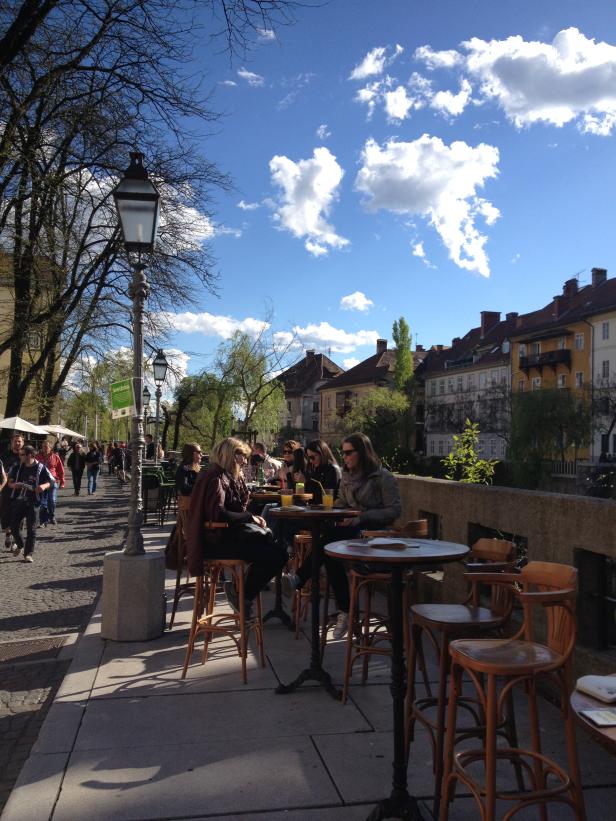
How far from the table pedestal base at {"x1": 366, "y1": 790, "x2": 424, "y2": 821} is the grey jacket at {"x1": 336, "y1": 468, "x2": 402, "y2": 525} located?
276 cm

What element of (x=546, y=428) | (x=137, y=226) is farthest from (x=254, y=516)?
(x=546, y=428)

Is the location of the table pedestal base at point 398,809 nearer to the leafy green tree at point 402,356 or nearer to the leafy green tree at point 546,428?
the leafy green tree at point 546,428

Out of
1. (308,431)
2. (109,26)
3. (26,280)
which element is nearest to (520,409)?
(26,280)

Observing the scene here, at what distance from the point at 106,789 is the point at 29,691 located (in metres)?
1.95

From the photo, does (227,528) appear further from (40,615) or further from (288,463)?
(288,463)

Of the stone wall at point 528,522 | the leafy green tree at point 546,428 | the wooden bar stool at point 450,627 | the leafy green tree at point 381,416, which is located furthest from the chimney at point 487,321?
the wooden bar stool at point 450,627

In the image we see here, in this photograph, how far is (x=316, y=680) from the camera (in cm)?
491

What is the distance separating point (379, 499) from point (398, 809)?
3.04m

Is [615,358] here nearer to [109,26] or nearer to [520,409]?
[520,409]

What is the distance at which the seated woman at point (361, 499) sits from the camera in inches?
229

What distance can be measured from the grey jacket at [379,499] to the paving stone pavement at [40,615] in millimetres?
2649

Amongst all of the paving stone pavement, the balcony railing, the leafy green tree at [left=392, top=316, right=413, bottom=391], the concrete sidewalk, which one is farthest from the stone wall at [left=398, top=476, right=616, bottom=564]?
the leafy green tree at [left=392, top=316, right=413, bottom=391]

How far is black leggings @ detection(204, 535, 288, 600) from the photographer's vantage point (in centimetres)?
548

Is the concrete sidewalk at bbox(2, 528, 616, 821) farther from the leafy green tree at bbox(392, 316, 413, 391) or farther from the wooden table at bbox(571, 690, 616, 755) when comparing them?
the leafy green tree at bbox(392, 316, 413, 391)
